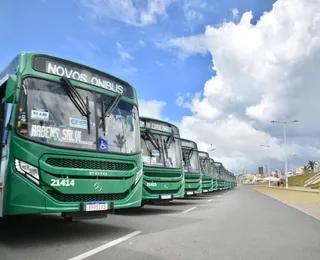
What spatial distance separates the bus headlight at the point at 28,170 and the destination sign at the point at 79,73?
5.57 ft

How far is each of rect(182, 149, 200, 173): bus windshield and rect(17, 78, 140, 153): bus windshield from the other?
10462 millimetres

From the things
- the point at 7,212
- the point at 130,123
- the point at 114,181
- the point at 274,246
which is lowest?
the point at 274,246

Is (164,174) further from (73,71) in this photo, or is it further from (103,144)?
(73,71)

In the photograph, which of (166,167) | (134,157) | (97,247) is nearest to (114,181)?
(134,157)

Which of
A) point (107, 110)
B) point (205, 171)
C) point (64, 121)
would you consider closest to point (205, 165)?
point (205, 171)

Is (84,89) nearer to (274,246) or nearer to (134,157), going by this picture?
(134,157)

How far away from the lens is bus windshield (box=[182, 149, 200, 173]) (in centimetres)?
1767

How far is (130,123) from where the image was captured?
768 centimetres

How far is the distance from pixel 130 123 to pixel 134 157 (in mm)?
756

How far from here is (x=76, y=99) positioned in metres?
6.61

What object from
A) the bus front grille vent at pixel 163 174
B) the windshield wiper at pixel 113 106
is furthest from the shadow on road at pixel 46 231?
the bus front grille vent at pixel 163 174

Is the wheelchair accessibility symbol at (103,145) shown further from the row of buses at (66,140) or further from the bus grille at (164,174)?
the bus grille at (164,174)

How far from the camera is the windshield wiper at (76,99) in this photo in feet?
21.5

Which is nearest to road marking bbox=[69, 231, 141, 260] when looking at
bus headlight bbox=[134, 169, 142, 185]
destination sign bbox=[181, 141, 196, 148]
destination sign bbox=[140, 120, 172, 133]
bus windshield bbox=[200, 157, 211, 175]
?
bus headlight bbox=[134, 169, 142, 185]
